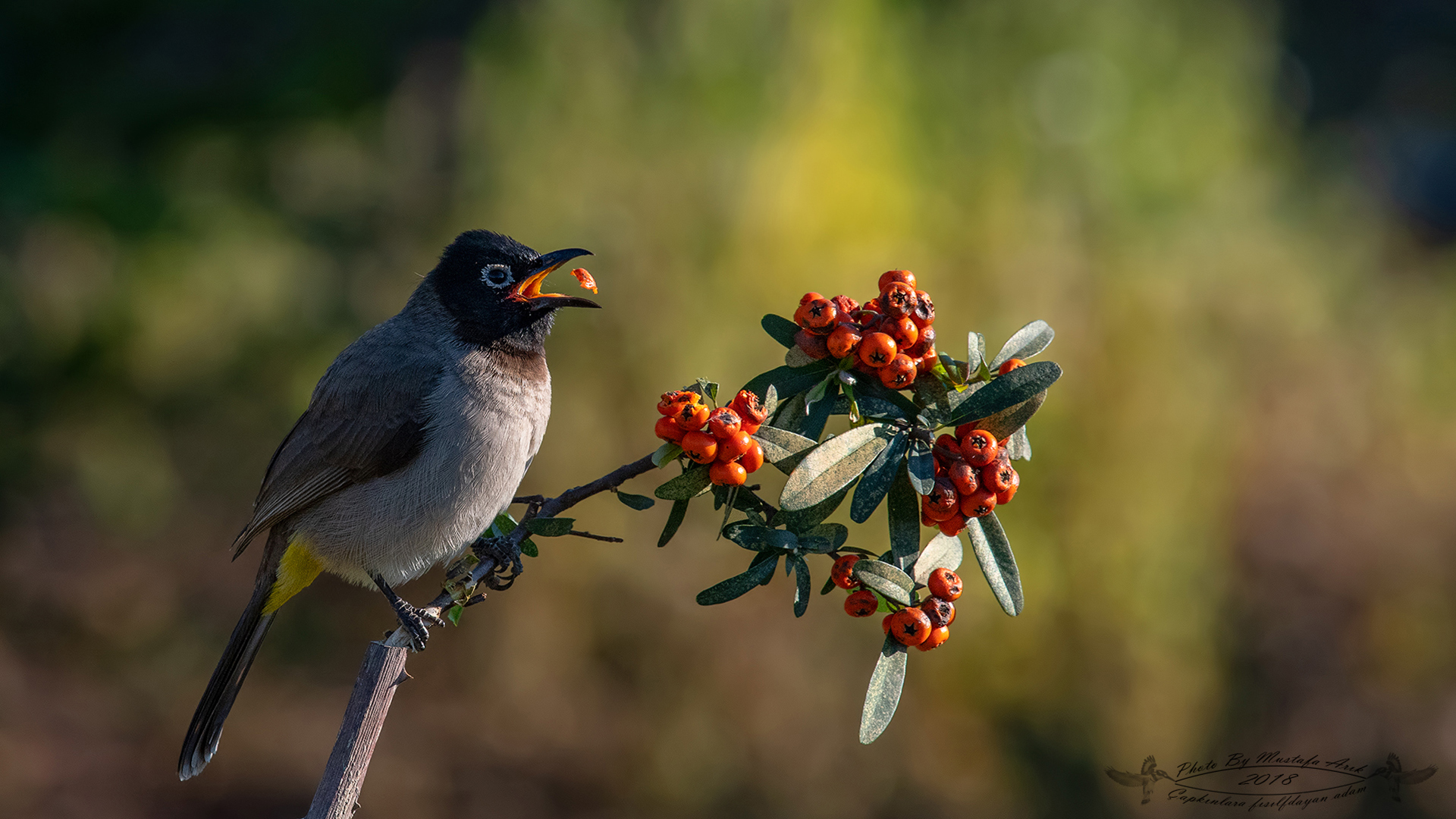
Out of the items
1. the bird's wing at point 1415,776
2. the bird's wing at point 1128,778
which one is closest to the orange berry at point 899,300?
the bird's wing at point 1128,778

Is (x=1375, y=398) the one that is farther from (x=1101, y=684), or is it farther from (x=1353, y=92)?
(x=1353, y=92)

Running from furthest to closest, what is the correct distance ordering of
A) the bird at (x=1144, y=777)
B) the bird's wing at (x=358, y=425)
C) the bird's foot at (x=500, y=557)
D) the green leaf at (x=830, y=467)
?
the bird at (x=1144, y=777) < the bird's wing at (x=358, y=425) < the bird's foot at (x=500, y=557) < the green leaf at (x=830, y=467)

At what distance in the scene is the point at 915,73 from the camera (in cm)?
602

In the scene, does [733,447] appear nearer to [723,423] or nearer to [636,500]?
[723,423]

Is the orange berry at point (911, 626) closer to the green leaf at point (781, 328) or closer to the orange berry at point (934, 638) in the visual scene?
the orange berry at point (934, 638)

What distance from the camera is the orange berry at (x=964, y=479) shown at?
1907mm

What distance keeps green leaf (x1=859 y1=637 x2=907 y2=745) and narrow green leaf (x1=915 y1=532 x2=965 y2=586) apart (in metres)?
0.13

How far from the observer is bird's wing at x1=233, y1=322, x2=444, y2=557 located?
3195 millimetres

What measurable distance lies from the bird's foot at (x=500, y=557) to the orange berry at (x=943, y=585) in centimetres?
99

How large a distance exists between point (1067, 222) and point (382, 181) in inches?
154

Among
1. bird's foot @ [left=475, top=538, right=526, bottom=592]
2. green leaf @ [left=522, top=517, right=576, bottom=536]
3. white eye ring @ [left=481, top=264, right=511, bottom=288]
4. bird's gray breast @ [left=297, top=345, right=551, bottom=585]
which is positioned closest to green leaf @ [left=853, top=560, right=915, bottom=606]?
green leaf @ [left=522, top=517, right=576, bottom=536]

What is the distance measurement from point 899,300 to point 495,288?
169cm

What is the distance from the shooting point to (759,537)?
1981 millimetres

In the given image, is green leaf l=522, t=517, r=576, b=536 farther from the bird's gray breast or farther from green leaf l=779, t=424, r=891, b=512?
the bird's gray breast
